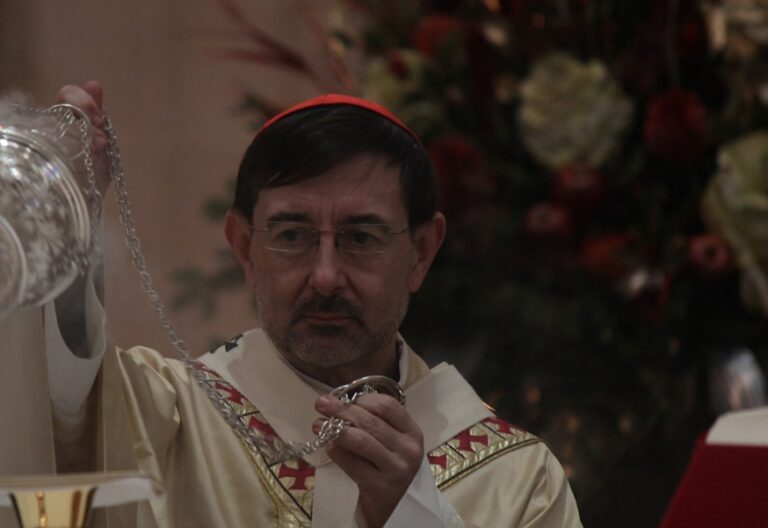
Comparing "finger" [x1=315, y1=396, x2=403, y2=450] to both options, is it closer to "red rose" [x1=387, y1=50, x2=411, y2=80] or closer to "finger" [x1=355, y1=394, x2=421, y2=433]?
"finger" [x1=355, y1=394, x2=421, y2=433]

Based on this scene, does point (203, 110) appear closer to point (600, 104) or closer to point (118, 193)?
point (600, 104)

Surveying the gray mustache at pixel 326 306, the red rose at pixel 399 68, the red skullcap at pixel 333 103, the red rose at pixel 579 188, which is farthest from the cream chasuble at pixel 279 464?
the red rose at pixel 399 68

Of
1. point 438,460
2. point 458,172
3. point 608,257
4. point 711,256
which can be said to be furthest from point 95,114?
point 711,256

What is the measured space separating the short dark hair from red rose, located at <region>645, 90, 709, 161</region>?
1.91 feet

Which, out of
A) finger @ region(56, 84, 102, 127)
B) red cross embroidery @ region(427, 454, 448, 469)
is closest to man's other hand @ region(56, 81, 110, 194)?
finger @ region(56, 84, 102, 127)

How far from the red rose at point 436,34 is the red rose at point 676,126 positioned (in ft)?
1.46

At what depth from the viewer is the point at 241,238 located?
2.68m

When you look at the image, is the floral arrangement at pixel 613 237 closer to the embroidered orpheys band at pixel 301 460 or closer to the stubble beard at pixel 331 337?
the embroidered orpheys band at pixel 301 460

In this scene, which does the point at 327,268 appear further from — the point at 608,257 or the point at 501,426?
the point at 608,257

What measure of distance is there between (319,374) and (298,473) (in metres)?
0.19

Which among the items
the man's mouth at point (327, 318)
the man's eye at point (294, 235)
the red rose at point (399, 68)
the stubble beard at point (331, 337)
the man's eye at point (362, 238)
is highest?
the red rose at point (399, 68)

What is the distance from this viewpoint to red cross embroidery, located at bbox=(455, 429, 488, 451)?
272cm

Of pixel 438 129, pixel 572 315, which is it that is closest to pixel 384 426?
pixel 572 315

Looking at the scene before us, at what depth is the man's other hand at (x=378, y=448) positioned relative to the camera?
221 cm
